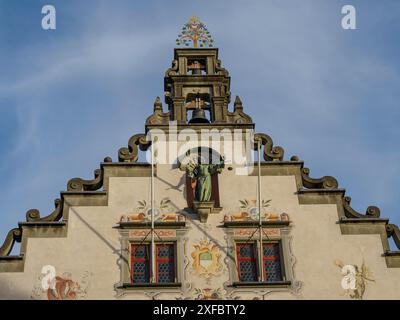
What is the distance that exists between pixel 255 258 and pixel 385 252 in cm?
314

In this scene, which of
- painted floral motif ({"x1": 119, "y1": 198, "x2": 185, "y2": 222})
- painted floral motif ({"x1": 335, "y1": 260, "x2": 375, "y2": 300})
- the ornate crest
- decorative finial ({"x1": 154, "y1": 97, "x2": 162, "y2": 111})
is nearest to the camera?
painted floral motif ({"x1": 335, "y1": 260, "x2": 375, "y2": 300})

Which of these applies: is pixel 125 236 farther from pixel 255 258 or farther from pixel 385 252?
pixel 385 252

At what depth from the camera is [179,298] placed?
27.2 metres

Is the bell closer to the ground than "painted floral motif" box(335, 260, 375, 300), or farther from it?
farther from it

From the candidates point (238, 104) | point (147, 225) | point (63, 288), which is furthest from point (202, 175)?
point (63, 288)

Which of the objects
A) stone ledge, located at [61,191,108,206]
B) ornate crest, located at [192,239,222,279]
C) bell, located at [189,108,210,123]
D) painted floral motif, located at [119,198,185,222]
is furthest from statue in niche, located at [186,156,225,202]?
stone ledge, located at [61,191,108,206]

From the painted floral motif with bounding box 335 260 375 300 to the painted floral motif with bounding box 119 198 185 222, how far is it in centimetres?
414

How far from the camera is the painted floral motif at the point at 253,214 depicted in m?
28.7

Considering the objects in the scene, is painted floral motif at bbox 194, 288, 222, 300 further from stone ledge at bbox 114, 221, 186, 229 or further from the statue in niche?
the statue in niche

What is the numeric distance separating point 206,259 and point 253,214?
179 cm

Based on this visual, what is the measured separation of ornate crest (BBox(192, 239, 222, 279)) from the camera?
90.9ft

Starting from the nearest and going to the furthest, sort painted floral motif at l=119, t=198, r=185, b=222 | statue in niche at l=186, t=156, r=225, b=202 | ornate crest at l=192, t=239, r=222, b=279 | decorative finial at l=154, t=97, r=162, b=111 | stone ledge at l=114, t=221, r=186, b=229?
ornate crest at l=192, t=239, r=222, b=279 → stone ledge at l=114, t=221, r=186, b=229 → painted floral motif at l=119, t=198, r=185, b=222 → statue in niche at l=186, t=156, r=225, b=202 → decorative finial at l=154, t=97, r=162, b=111
